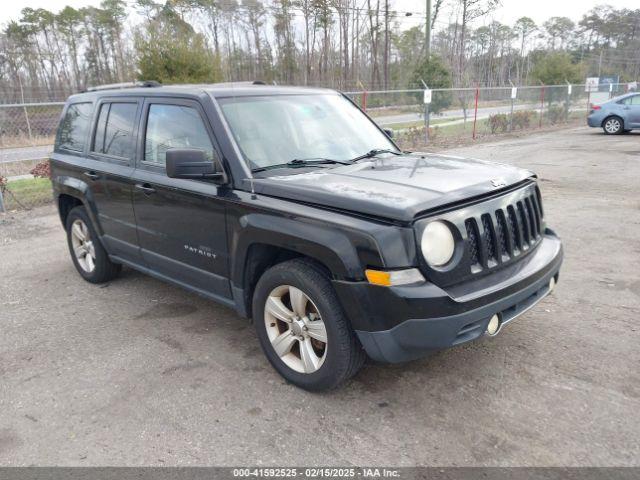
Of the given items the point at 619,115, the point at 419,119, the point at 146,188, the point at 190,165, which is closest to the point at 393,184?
the point at 190,165

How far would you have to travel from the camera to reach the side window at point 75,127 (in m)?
5.02

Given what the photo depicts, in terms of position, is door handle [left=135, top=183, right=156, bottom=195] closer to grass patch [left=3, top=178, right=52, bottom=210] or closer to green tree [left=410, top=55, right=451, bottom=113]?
grass patch [left=3, top=178, right=52, bottom=210]

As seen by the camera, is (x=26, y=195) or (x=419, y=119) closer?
(x=26, y=195)

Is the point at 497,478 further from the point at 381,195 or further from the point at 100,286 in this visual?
the point at 100,286

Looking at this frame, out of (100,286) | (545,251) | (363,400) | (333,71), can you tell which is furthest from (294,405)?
(333,71)

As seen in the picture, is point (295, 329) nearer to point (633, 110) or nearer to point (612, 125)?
point (633, 110)

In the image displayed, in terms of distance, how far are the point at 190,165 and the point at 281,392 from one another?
155cm

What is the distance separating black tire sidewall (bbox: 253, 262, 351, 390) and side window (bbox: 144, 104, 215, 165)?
1.00 metres

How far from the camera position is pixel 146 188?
4109mm

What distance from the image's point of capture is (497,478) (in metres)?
2.50

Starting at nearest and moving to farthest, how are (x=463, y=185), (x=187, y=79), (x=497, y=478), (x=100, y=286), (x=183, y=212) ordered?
1. (x=497, y=478)
2. (x=463, y=185)
3. (x=183, y=212)
4. (x=100, y=286)
5. (x=187, y=79)

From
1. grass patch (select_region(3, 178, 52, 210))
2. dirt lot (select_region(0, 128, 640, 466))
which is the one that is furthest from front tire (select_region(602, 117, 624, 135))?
grass patch (select_region(3, 178, 52, 210))

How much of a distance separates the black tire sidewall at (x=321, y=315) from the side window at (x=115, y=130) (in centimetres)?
191

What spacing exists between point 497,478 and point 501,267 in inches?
45.8
